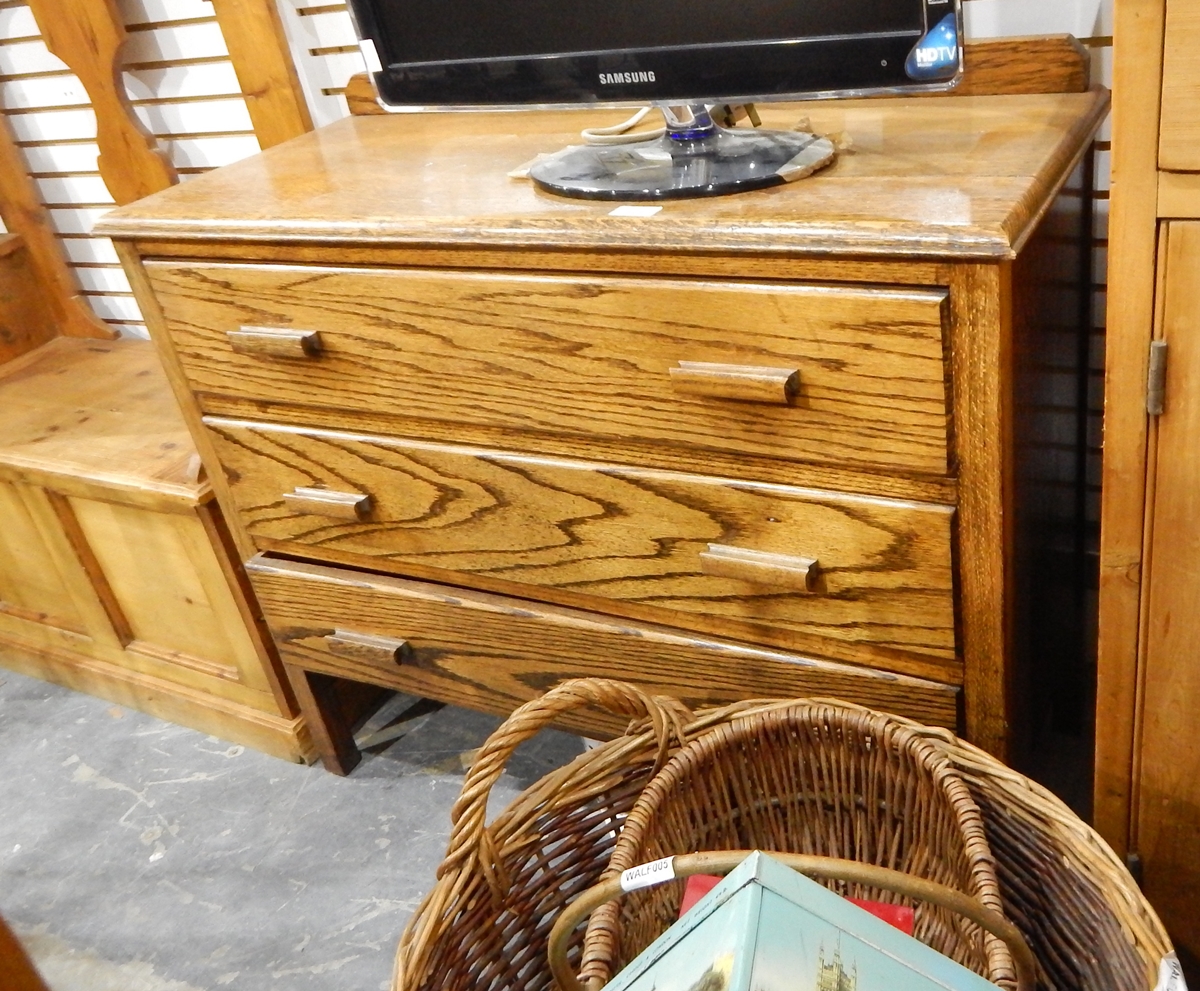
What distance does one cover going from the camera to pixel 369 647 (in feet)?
4.92

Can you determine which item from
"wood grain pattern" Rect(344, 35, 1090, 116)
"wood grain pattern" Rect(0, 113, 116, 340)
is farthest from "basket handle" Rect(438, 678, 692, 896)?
"wood grain pattern" Rect(0, 113, 116, 340)

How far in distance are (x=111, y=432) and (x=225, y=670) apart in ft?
1.33

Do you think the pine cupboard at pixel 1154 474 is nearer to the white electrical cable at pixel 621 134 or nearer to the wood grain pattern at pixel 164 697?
the white electrical cable at pixel 621 134

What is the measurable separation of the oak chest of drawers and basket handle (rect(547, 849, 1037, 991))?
0.29 m

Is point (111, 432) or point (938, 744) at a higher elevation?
point (111, 432)

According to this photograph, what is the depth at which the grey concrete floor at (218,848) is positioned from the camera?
58.7 inches

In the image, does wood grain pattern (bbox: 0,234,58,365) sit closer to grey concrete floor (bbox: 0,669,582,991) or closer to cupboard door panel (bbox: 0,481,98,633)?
cupboard door panel (bbox: 0,481,98,633)

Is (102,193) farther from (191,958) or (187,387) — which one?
(191,958)

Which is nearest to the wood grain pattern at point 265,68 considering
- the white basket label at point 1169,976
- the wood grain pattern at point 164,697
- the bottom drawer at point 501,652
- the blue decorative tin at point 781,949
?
the bottom drawer at point 501,652

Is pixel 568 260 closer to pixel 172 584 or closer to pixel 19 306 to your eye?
pixel 172 584

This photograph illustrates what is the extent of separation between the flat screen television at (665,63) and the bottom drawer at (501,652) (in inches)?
19.0

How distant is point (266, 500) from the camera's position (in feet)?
4.87

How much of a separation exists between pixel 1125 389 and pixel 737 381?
312 mm

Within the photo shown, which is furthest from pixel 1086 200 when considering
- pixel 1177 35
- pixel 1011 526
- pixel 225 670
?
pixel 225 670
